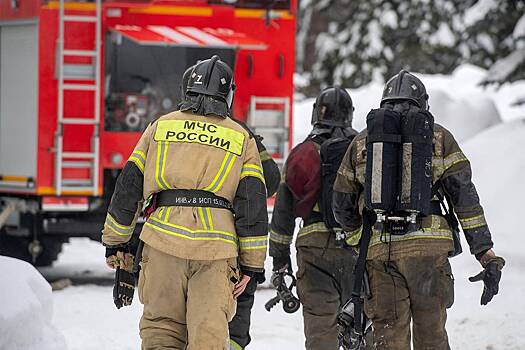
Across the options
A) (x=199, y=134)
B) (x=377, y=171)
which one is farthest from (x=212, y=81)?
(x=377, y=171)

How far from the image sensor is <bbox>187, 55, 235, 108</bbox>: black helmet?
5.40 m

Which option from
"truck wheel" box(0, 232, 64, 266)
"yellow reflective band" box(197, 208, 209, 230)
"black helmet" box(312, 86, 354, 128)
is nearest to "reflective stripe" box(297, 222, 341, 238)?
"black helmet" box(312, 86, 354, 128)

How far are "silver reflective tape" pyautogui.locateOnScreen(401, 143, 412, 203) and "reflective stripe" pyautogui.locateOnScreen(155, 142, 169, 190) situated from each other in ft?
3.80

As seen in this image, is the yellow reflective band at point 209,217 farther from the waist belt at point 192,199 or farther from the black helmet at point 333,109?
the black helmet at point 333,109

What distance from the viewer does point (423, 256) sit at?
5.46 meters

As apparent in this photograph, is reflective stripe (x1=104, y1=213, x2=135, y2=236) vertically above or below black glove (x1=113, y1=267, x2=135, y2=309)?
above

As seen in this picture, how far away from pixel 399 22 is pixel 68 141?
698 inches

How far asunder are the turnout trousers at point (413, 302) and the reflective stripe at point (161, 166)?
1.20 m

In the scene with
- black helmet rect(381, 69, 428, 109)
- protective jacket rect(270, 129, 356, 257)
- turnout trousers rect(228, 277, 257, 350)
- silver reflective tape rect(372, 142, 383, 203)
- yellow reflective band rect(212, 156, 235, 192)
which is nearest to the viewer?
yellow reflective band rect(212, 156, 235, 192)

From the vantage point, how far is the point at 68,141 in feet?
33.3

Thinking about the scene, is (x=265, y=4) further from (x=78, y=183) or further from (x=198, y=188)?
(x=198, y=188)

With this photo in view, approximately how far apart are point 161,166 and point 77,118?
5091 millimetres

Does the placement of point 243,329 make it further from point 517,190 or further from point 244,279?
point 517,190

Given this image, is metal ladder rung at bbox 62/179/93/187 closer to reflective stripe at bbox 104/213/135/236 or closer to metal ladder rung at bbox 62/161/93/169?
metal ladder rung at bbox 62/161/93/169
